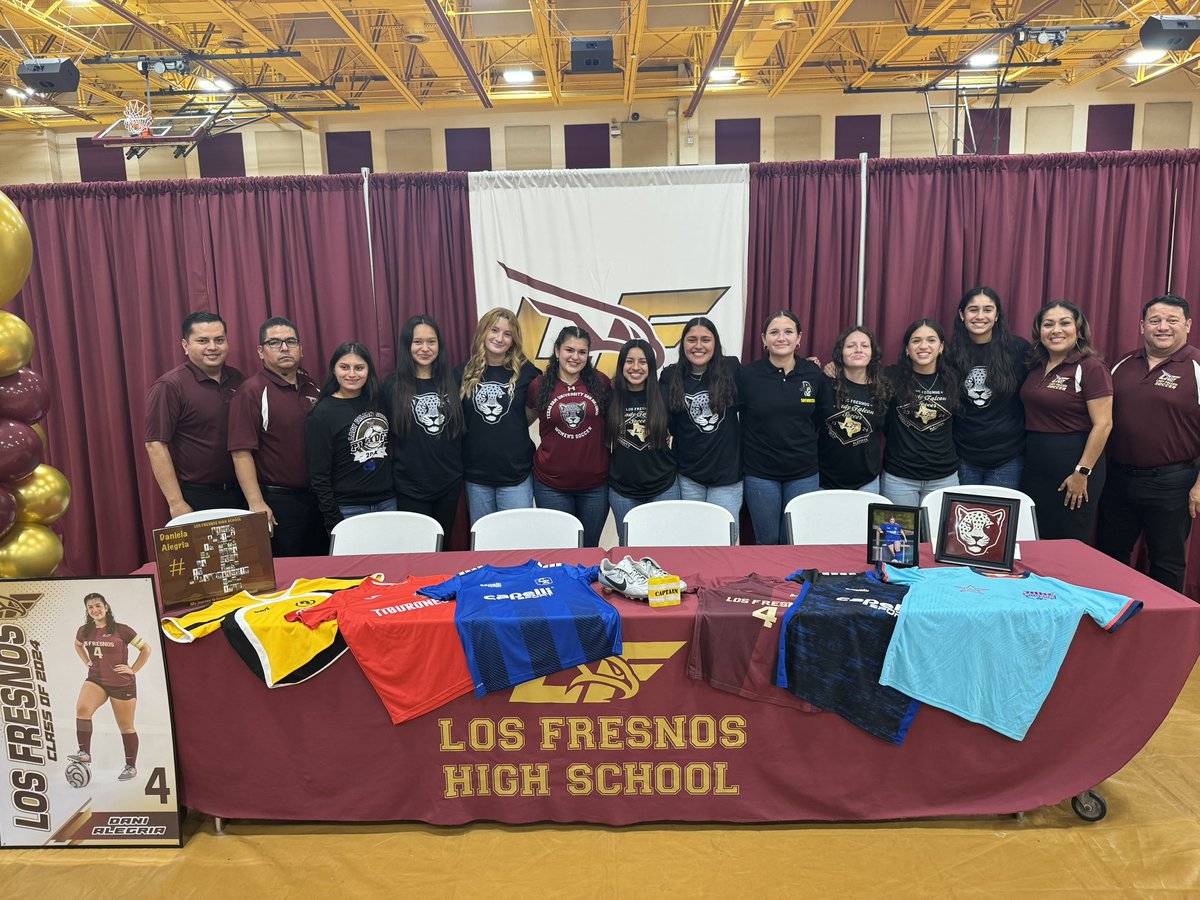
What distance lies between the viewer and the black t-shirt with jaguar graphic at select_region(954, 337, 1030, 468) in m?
3.45

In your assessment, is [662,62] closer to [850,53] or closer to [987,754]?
[850,53]

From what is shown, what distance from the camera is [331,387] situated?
333 centimetres

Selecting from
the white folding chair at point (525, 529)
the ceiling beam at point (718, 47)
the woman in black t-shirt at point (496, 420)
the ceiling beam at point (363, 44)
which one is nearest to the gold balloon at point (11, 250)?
the woman in black t-shirt at point (496, 420)

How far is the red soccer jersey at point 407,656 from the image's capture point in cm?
204

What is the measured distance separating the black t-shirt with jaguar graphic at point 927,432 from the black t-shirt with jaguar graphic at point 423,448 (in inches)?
83.8

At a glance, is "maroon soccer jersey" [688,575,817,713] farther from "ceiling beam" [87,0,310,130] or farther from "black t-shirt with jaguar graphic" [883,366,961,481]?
"ceiling beam" [87,0,310,130]

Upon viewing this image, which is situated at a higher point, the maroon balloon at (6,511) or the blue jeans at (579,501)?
the maroon balloon at (6,511)

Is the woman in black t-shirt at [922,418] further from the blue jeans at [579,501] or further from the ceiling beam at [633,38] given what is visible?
the ceiling beam at [633,38]

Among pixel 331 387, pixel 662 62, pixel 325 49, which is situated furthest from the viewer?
pixel 662 62

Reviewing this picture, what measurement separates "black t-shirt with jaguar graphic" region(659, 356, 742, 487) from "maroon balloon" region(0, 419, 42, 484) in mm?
2530

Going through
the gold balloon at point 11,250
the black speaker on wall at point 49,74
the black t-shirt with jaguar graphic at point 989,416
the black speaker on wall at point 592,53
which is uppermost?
the black speaker on wall at point 592,53

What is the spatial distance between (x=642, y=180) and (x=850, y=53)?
20.9 ft

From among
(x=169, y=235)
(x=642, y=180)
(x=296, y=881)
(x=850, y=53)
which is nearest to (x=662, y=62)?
(x=850, y=53)

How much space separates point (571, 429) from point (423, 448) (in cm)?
70
